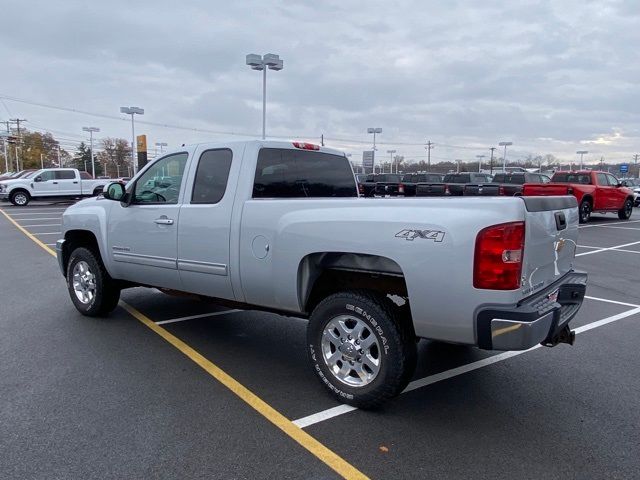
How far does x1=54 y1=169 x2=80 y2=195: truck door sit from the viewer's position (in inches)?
1043

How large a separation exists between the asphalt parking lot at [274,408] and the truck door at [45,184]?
23268 mm

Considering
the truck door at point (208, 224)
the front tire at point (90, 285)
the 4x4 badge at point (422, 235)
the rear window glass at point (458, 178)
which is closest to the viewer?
the 4x4 badge at point (422, 235)

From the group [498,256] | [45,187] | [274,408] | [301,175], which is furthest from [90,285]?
[45,187]

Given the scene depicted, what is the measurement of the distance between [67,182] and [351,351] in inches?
1063

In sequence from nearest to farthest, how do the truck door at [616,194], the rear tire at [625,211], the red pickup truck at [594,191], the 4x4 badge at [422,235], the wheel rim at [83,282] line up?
1. the 4x4 badge at [422,235]
2. the wheel rim at [83,282]
3. the red pickup truck at [594,191]
4. the truck door at [616,194]
5. the rear tire at [625,211]

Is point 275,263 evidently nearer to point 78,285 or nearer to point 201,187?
point 201,187

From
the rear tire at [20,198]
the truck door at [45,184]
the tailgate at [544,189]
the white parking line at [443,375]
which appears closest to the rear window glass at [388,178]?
the tailgate at [544,189]

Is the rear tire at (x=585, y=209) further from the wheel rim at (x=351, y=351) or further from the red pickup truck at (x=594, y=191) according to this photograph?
the wheel rim at (x=351, y=351)

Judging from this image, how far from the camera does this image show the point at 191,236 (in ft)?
14.7

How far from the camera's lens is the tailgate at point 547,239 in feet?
10.2

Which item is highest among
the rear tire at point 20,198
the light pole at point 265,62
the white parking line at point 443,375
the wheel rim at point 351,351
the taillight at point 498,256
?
the light pole at point 265,62

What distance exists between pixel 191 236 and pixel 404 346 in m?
2.20

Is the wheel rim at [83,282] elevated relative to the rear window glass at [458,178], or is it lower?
lower

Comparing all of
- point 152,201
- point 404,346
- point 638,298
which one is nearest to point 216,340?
point 152,201
